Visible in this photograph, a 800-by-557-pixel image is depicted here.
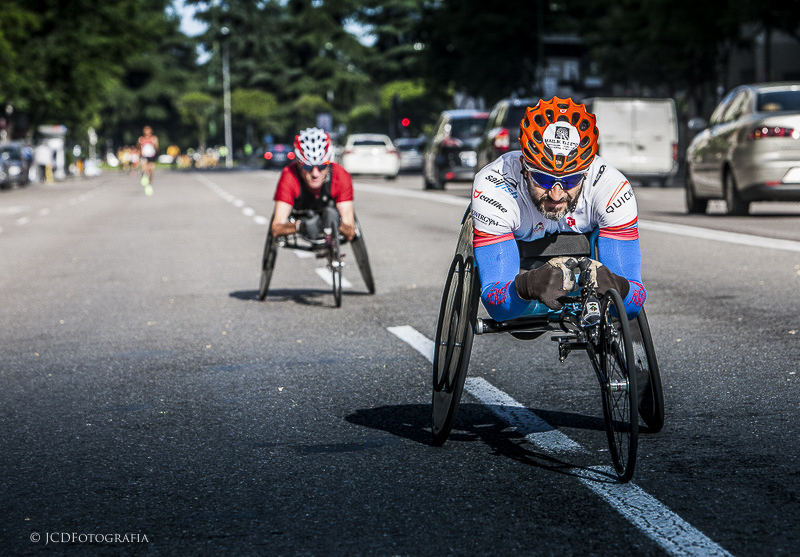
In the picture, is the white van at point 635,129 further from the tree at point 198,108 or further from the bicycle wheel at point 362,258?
the tree at point 198,108

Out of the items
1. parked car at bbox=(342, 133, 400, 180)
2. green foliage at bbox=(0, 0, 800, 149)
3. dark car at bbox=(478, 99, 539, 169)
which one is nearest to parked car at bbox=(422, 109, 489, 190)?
dark car at bbox=(478, 99, 539, 169)

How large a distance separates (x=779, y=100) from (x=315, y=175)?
9.74 m

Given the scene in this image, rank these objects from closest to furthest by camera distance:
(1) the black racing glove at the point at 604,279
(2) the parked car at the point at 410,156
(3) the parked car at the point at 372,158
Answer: (1) the black racing glove at the point at 604,279 → (3) the parked car at the point at 372,158 → (2) the parked car at the point at 410,156

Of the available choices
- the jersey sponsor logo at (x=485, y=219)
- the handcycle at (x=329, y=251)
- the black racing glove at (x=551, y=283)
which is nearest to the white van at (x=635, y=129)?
the handcycle at (x=329, y=251)

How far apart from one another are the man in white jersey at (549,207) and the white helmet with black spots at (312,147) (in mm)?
4853

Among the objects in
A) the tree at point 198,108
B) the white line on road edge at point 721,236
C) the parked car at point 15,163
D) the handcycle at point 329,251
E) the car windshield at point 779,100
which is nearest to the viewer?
the handcycle at point 329,251

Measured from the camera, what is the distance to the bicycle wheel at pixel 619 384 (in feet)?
13.7

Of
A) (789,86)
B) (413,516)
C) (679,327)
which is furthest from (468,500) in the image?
(789,86)

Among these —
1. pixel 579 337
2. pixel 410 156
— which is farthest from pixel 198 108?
pixel 579 337

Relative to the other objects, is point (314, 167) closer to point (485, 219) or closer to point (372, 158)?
point (485, 219)

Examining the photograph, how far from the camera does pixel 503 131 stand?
948 inches

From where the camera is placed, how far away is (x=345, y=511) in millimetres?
4184

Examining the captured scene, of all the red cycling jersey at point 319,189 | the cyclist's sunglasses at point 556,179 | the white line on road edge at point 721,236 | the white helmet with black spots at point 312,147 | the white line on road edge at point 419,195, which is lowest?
the white line on road edge at point 419,195

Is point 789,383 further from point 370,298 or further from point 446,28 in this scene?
point 446,28
